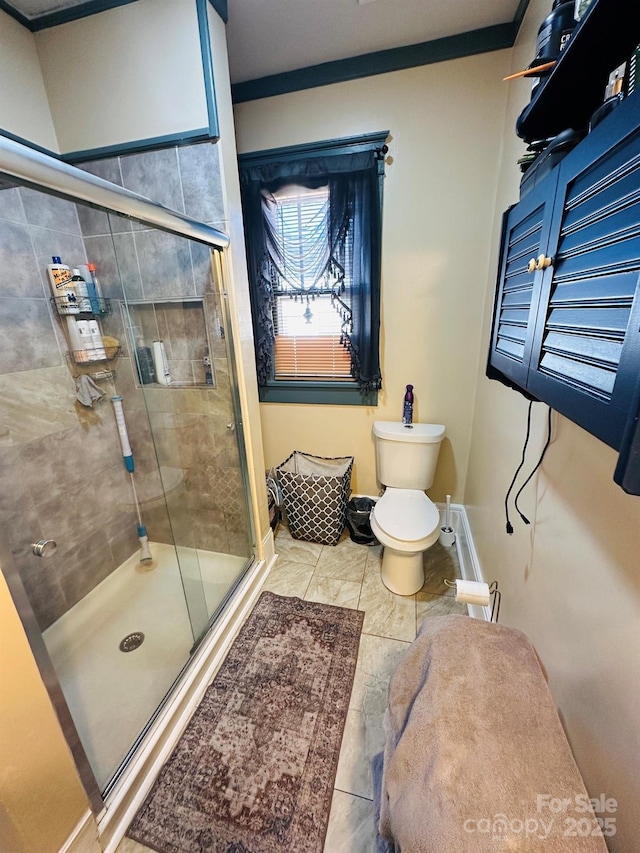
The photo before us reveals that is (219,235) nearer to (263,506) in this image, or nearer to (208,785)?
(263,506)

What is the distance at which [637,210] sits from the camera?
376mm

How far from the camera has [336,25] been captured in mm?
1509

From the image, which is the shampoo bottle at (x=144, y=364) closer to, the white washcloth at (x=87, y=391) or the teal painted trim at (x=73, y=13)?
the white washcloth at (x=87, y=391)

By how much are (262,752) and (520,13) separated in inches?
124

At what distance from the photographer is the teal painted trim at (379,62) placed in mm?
1548

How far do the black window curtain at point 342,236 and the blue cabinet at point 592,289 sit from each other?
4.07 ft

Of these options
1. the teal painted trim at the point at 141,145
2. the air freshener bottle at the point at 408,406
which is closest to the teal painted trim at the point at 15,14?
the teal painted trim at the point at 141,145

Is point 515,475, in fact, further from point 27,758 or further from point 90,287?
point 90,287

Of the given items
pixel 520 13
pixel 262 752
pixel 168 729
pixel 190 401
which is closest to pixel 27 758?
pixel 168 729

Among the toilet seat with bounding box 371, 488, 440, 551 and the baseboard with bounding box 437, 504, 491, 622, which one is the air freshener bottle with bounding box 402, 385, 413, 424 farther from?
the baseboard with bounding box 437, 504, 491, 622

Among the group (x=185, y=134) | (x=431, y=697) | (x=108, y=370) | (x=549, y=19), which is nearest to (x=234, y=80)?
(x=185, y=134)

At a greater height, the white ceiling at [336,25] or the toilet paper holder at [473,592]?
the white ceiling at [336,25]

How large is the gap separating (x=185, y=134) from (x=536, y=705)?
2201mm

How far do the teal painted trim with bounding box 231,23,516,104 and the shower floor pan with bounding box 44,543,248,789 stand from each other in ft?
8.61
